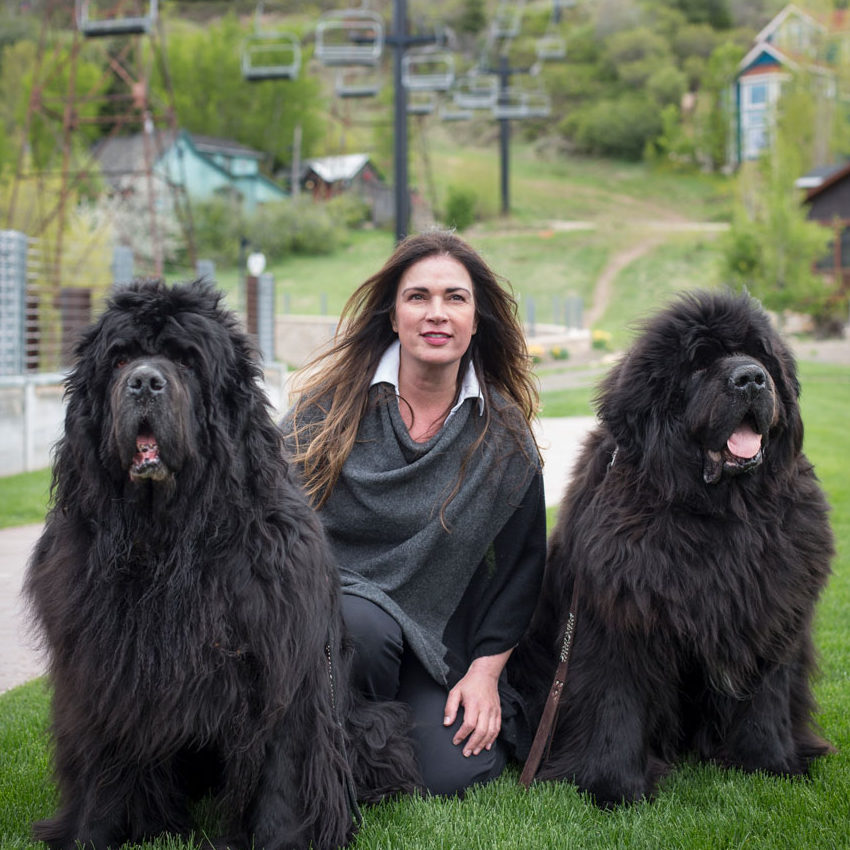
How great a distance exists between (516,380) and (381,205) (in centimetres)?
5190

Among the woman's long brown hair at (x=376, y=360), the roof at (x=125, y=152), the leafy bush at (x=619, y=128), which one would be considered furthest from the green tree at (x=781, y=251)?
the leafy bush at (x=619, y=128)

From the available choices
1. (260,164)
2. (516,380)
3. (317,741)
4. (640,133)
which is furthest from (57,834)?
(640,133)

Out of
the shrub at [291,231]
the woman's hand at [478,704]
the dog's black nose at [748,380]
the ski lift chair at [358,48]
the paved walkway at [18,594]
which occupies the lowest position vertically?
the paved walkway at [18,594]

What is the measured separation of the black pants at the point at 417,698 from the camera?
10.7 ft

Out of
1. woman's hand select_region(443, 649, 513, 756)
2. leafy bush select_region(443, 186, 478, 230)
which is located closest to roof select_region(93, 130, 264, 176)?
leafy bush select_region(443, 186, 478, 230)

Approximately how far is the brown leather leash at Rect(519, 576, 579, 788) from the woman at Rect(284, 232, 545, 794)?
15 centimetres

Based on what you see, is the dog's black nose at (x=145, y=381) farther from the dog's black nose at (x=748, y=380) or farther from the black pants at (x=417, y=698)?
the dog's black nose at (x=748, y=380)

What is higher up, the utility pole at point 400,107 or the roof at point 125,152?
the roof at point 125,152

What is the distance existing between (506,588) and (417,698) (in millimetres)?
505

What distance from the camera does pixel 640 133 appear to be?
209 ft

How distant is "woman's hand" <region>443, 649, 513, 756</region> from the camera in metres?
3.36

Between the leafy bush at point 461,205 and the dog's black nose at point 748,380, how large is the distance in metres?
43.0

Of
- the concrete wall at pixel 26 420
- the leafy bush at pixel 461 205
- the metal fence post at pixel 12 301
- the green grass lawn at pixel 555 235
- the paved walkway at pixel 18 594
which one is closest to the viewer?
the paved walkway at pixel 18 594

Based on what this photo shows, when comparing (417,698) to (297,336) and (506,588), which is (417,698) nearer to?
(506,588)
